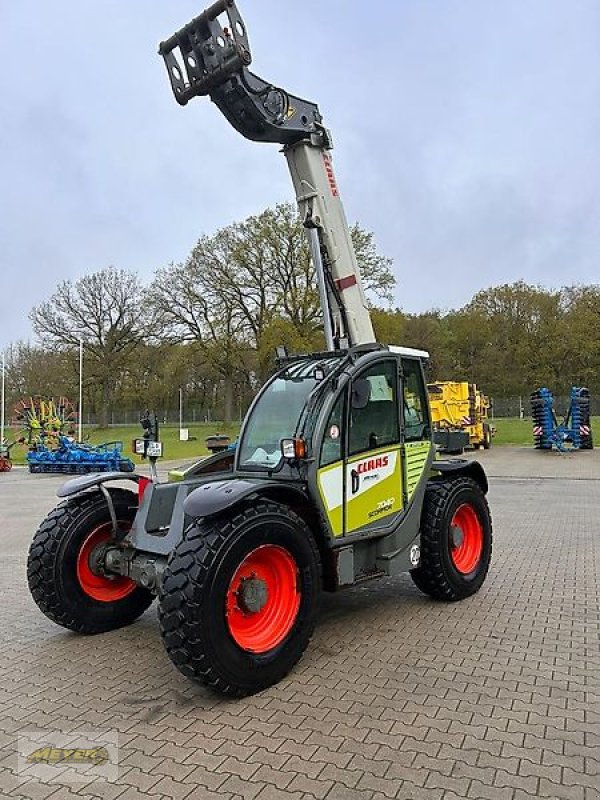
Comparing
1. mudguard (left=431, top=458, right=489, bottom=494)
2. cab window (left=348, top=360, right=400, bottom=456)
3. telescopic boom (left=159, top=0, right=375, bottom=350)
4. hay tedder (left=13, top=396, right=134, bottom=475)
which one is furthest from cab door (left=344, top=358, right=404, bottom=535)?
hay tedder (left=13, top=396, right=134, bottom=475)

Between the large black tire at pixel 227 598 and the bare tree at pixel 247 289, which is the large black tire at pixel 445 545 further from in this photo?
the bare tree at pixel 247 289

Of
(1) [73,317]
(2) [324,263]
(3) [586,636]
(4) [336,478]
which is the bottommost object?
(3) [586,636]

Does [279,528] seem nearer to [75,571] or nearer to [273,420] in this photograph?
[273,420]

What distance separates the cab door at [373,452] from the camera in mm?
4844

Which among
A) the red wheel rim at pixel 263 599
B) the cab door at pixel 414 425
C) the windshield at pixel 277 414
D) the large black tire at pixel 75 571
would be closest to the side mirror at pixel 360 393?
the windshield at pixel 277 414

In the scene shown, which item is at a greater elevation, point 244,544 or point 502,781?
point 244,544

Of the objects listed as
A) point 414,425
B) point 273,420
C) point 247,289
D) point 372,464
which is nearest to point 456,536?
point 414,425

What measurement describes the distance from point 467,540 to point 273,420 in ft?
7.53

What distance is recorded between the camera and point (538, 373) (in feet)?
163

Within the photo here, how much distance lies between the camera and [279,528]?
4.08m

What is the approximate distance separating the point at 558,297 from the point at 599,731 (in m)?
52.3

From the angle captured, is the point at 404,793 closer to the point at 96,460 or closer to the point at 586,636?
the point at 586,636

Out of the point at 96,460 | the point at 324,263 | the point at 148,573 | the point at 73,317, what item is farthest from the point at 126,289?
the point at 148,573

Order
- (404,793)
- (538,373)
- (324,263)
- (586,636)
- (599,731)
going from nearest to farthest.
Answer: (404,793) < (599,731) < (586,636) < (324,263) < (538,373)
